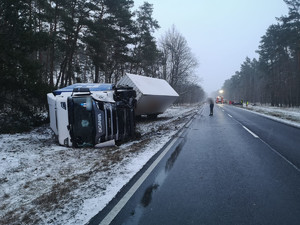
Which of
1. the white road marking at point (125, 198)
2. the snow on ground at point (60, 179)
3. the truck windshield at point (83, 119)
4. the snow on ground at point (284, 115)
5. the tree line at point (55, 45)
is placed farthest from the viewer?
the snow on ground at point (284, 115)

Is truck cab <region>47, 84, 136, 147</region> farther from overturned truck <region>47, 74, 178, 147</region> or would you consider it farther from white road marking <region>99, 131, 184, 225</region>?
white road marking <region>99, 131, 184, 225</region>

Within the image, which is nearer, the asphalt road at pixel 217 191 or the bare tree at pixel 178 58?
the asphalt road at pixel 217 191

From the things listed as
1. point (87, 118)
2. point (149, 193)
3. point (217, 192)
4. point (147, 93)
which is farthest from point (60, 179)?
point (147, 93)

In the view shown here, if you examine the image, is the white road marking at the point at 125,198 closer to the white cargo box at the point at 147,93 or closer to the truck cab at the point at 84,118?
the truck cab at the point at 84,118

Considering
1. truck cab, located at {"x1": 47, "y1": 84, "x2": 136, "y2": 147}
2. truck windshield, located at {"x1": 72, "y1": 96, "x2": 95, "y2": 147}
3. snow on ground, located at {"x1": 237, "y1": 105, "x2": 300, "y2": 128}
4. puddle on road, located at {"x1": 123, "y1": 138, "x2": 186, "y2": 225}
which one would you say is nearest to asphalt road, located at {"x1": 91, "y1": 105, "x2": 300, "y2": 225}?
puddle on road, located at {"x1": 123, "y1": 138, "x2": 186, "y2": 225}

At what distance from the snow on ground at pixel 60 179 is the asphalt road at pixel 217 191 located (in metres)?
0.38

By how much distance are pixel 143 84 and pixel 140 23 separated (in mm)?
24662

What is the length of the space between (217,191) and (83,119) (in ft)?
15.8

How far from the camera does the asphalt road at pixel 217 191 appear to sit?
3.03 metres

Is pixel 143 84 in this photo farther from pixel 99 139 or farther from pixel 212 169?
pixel 212 169

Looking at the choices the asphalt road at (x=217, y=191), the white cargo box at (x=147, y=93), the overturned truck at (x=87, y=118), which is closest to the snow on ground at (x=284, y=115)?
the white cargo box at (x=147, y=93)

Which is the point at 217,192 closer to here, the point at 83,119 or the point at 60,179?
the point at 60,179

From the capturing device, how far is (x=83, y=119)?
7191 mm

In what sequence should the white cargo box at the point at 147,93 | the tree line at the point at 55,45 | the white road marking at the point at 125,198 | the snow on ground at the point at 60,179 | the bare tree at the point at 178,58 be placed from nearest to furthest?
the white road marking at the point at 125,198 < the snow on ground at the point at 60,179 < the tree line at the point at 55,45 < the white cargo box at the point at 147,93 < the bare tree at the point at 178,58
